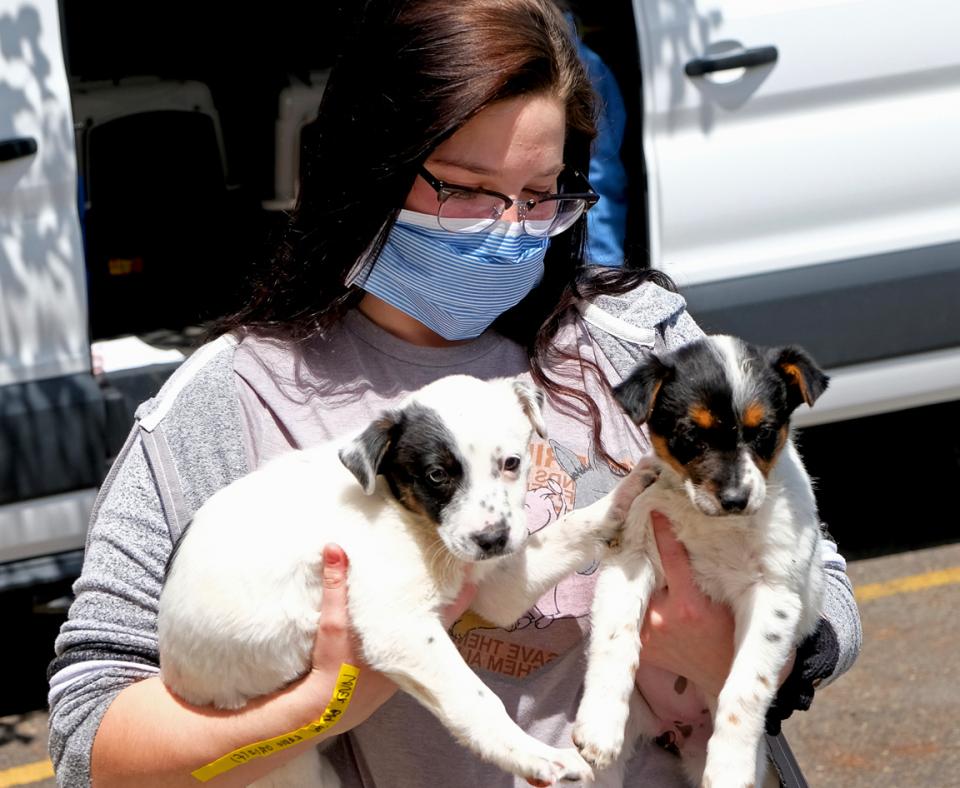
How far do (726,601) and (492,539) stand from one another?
60 cm

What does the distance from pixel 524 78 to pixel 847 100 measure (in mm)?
2928

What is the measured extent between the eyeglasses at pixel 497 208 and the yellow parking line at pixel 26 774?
3262 millimetres

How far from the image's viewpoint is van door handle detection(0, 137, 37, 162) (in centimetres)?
457

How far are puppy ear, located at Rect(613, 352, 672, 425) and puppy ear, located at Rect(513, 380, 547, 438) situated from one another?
0.15m

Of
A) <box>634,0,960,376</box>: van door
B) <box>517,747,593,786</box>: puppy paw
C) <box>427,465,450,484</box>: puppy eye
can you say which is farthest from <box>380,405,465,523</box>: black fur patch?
<box>634,0,960,376</box>: van door

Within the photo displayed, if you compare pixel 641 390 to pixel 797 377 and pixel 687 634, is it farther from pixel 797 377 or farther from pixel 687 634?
pixel 687 634

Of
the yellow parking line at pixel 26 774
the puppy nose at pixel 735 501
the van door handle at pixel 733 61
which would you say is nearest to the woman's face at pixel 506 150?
the puppy nose at pixel 735 501

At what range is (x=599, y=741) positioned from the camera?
2.47 m

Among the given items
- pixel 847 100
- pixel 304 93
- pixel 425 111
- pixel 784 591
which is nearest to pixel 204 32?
pixel 304 93

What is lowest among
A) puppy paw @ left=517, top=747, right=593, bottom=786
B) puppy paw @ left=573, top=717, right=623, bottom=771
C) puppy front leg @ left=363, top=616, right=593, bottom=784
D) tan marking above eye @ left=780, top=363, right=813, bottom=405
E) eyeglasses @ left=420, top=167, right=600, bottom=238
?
puppy paw @ left=573, top=717, right=623, bottom=771

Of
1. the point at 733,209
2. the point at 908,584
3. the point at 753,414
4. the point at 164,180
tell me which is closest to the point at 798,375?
the point at 753,414

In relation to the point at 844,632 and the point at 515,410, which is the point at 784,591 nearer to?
the point at 844,632

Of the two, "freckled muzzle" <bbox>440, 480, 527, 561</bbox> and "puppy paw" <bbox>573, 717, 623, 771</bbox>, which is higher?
"freckled muzzle" <bbox>440, 480, 527, 561</bbox>

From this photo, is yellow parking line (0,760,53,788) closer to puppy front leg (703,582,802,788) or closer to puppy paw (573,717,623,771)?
puppy paw (573,717,623,771)
